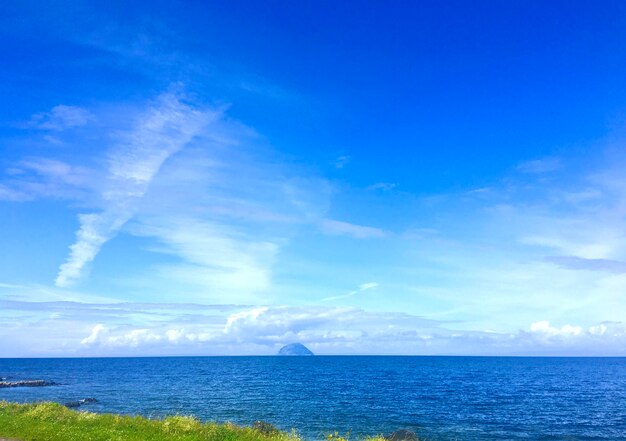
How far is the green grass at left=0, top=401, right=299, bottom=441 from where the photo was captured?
3091 cm

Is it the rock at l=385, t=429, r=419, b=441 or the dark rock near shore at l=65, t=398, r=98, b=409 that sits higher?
the rock at l=385, t=429, r=419, b=441

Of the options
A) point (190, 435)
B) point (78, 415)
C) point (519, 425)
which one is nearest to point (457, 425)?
point (519, 425)

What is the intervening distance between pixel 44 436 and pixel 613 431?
62.4 m

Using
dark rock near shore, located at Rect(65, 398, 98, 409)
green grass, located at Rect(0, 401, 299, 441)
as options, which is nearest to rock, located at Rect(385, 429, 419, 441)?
green grass, located at Rect(0, 401, 299, 441)

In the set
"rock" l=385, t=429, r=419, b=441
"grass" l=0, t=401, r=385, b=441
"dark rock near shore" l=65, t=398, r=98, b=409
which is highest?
"grass" l=0, t=401, r=385, b=441

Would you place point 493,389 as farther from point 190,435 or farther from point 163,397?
point 190,435

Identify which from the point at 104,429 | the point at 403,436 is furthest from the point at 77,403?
the point at 403,436

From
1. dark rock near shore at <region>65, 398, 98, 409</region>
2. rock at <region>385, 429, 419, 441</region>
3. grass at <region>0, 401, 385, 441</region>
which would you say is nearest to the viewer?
grass at <region>0, 401, 385, 441</region>

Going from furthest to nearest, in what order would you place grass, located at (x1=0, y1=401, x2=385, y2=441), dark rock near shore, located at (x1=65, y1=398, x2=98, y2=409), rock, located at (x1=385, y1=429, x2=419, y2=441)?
dark rock near shore, located at (x1=65, y1=398, x2=98, y2=409) → rock, located at (x1=385, y1=429, x2=419, y2=441) → grass, located at (x1=0, y1=401, x2=385, y2=441)

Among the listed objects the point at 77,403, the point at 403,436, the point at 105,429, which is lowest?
the point at 77,403

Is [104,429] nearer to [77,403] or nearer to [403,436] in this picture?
[403,436]

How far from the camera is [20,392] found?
93.9 m

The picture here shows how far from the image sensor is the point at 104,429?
33094mm

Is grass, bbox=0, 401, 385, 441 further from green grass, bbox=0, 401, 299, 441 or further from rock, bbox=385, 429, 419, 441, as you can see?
rock, bbox=385, 429, 419, 441
